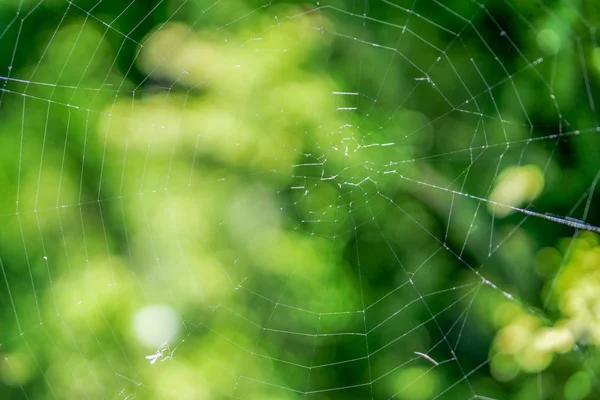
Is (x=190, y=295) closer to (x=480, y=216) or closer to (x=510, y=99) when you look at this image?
(x=480, y=216)

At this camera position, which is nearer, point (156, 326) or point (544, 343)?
point (544, 343)

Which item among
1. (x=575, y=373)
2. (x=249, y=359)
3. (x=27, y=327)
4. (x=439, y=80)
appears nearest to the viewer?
(x=575, y=373)

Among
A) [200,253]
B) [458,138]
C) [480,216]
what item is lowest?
[200,253]

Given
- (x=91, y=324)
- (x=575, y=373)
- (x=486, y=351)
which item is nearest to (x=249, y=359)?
(x=91, y=324)

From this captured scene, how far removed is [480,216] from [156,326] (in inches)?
47.4

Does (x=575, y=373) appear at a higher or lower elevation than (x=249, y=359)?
higher

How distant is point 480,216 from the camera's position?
1.54 meters

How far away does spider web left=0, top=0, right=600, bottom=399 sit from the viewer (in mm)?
1510

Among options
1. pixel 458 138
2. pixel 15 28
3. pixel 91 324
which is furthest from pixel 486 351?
pixel 15 28

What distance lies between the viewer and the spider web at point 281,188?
59.4 inches

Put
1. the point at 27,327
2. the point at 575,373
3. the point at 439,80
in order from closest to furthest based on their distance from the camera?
the point at 575,373 < the point at 439,80 < the point at 27,327

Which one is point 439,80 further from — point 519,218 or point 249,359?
point 249,359

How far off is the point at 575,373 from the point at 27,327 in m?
1.95

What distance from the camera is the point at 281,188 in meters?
1.73
